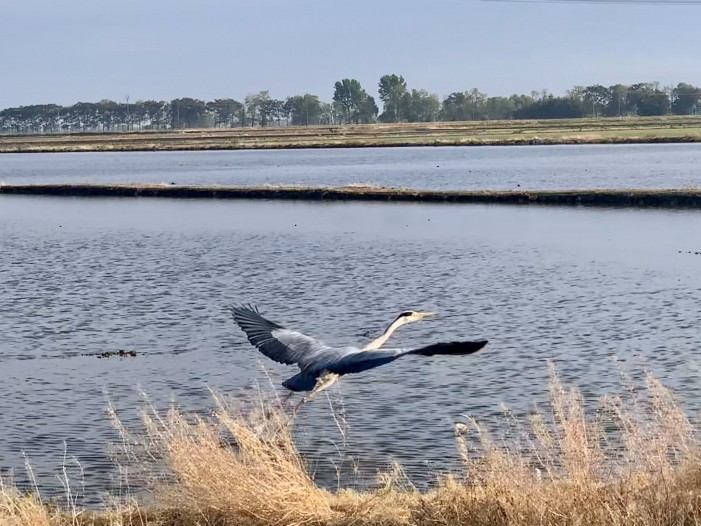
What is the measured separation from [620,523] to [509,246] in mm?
26190

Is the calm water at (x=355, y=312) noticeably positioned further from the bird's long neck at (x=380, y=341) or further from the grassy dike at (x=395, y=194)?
the bird's long neck at (x=380, y=341)

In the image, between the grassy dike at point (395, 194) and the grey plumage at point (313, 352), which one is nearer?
the grey plumage at point (313, 352)

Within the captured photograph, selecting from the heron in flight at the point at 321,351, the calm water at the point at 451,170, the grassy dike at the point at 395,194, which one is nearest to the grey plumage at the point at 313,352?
the heron in flight at the point at 321,351

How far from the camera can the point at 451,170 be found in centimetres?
7444

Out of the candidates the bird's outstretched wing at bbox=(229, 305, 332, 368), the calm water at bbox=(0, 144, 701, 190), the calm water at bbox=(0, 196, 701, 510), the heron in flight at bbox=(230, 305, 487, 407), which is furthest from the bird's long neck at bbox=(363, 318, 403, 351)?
the calm water at bbox=(0, 144, 701, 190)

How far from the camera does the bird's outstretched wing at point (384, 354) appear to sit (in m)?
7.09

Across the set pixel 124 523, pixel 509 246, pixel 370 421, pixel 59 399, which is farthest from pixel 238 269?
pixel 124 523

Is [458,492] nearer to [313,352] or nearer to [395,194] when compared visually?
[313,352]

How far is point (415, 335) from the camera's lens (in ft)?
65.0

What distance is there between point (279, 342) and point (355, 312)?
43.5 feet

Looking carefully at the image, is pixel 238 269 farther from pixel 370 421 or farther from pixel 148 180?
pixel 148 180

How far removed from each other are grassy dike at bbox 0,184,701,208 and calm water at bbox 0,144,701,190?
23.0 ft

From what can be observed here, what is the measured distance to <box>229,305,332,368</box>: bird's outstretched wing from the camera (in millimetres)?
9016

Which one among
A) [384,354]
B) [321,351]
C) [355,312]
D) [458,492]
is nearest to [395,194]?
[355,312]
